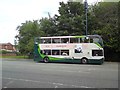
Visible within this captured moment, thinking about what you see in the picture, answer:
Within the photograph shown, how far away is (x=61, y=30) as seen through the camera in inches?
1358

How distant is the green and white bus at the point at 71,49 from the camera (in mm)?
27234

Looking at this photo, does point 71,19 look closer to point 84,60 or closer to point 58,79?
point 84,60

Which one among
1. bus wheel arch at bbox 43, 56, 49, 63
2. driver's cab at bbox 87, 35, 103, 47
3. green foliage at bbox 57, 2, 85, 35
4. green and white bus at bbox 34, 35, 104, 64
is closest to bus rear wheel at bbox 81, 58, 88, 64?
green and white bus at bbox 34, 35, 104, 64

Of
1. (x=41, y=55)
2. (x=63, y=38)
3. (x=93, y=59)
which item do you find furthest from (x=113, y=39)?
(x=41, y=55)

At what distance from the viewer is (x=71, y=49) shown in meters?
28.3

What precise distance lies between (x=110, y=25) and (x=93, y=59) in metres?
6.70

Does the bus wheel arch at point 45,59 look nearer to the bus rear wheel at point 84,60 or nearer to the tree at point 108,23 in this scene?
the bus rear wheel at point 84,60

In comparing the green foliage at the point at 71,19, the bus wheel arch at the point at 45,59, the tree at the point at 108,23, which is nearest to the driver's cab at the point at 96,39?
the tree at the point at 108,23

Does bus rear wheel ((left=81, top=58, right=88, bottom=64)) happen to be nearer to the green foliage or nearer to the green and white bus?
the green and white bus

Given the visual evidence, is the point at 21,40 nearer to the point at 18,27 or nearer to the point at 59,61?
the point at 18,27

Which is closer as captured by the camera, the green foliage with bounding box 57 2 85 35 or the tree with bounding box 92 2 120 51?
the tree with bounding box 92 2 120 51

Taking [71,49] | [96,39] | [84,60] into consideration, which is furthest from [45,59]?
[96,39]

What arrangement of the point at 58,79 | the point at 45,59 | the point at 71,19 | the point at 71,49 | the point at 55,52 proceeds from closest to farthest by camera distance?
the point at 58,79 < the point at 71,49 < the point at 55,52 < the point at 45,59 < the point at 71,19

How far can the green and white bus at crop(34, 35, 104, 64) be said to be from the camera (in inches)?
1072
